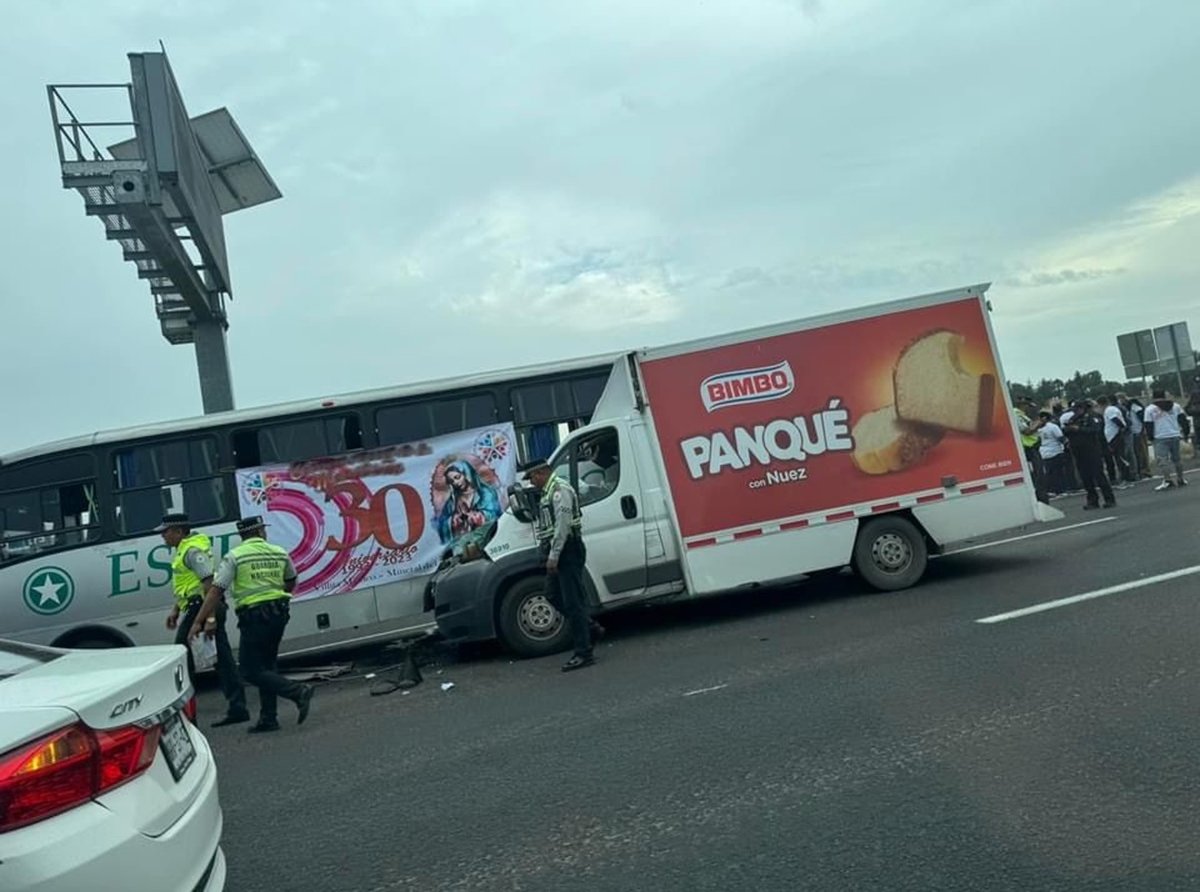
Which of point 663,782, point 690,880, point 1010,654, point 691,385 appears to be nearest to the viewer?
point 690,880

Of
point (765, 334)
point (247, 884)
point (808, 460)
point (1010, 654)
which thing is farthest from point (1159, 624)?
point (247, 884)

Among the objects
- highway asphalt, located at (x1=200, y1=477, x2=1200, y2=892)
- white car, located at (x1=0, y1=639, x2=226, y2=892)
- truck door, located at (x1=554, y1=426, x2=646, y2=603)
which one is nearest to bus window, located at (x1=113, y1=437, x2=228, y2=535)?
highway asphalt, located at (x1=200, y1=477, x2=1200, y2=892)

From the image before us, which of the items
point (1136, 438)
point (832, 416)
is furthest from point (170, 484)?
point (1136, 438)

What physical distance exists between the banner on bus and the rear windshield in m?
6.62

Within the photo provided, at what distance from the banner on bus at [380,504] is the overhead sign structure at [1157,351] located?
59.4 ft

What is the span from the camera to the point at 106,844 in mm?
2562

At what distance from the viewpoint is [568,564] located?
8461 mm

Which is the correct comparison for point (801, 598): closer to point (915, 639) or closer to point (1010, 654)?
point (915, 639)

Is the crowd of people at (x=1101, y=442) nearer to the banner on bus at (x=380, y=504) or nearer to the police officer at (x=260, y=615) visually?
the banner on bus at (x=380, y=504)

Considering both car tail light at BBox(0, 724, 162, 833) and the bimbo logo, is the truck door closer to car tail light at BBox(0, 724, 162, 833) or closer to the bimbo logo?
the bimbo logo

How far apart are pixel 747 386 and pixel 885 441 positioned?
152cm

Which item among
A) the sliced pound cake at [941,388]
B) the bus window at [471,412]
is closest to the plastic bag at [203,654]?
the bus window at [471,412]

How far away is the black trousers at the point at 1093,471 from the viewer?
14461mm

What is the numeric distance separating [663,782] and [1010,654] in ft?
9.79
